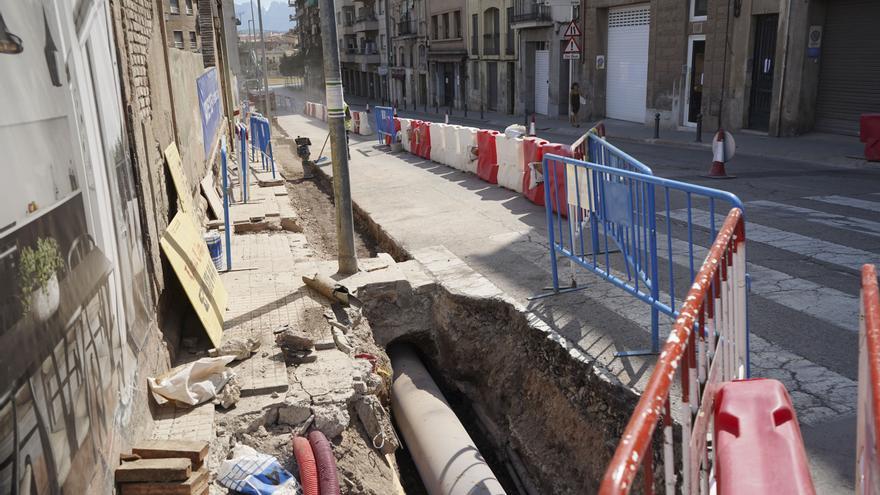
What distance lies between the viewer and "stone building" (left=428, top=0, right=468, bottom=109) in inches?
1681

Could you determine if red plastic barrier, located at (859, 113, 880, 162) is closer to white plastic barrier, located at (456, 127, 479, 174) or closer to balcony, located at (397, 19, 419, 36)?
white plastic barrier, located at (456, 127, 479, 174)

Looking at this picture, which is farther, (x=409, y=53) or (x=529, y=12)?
(x=409, y=53)

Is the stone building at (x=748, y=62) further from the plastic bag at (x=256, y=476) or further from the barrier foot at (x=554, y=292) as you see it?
the plastic bag at (x=256, y=476)

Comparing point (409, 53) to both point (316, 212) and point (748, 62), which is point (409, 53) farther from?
point (316, 212)

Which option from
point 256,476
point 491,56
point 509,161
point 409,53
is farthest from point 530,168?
point 409,53

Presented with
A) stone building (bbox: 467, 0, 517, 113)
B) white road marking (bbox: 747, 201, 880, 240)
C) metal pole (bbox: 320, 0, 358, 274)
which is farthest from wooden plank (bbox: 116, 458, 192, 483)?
stone building (bbox: 467, 0, 517, 113)

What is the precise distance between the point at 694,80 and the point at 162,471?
A: 2211 centimetres

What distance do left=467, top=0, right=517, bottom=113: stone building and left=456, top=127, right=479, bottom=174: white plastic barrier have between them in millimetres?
20975

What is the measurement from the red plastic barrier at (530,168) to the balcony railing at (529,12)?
21.1m

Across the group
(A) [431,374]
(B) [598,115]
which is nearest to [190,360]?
(A) [431,374]

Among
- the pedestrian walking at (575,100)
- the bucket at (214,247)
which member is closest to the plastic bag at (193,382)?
the bucket at (214,247)

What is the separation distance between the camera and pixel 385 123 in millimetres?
22344

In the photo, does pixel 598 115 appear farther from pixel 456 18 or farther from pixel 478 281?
pixel 478 281

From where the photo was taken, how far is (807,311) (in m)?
5.92
